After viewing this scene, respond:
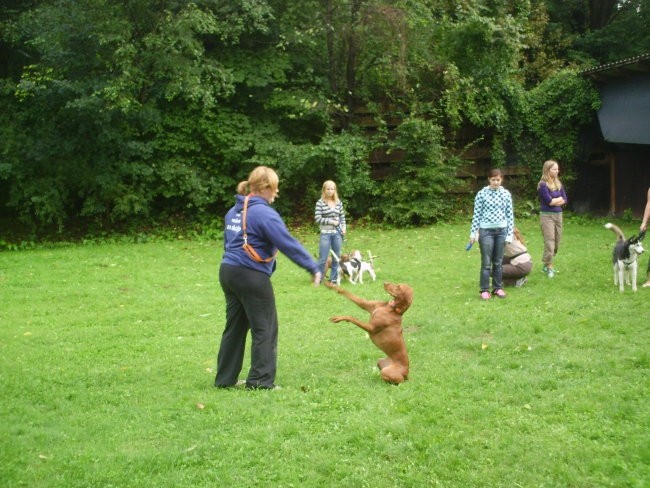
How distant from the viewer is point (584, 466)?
4598 mm

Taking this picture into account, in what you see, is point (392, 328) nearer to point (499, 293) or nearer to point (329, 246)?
point (499, 293)

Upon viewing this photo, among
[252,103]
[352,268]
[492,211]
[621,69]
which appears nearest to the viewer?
[492,211]

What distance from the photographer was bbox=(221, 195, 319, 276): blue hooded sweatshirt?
587 centimetres

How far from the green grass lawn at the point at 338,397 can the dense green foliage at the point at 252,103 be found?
26.7 ft

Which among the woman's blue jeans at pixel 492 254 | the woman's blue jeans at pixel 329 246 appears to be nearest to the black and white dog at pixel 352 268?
the woman's blue jeans at pixel 329 246

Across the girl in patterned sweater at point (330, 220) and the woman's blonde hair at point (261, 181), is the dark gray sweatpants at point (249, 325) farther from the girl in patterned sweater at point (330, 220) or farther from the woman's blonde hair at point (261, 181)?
the girl in patterned sweater at point (330, 220)

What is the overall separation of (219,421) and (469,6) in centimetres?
1696

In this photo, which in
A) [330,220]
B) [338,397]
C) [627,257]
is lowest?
[338,397]

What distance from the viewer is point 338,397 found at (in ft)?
19.7

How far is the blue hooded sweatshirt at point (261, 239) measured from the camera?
587 cm

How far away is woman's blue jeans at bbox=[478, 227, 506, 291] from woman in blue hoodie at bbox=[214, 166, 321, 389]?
4.45 meters

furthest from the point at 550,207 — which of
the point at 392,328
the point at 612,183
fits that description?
the point at 612,183

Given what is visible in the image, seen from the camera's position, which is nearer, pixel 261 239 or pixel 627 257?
pixel 261 239

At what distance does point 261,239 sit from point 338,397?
1.51 metres
